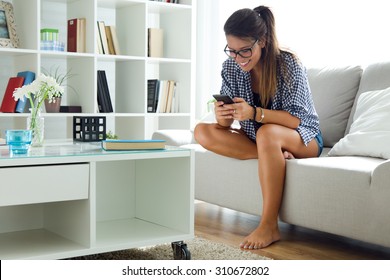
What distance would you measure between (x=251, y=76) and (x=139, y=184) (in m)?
0.79

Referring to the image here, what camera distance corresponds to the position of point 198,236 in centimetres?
293

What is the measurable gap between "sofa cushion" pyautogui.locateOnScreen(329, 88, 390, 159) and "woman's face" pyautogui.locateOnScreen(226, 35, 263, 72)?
56cm

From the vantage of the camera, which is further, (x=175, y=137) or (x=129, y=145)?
(x=175, y=137)

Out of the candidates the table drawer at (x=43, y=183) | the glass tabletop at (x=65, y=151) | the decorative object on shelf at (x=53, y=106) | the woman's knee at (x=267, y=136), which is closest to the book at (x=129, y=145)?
the glass tabletop at (x=65, y=151)

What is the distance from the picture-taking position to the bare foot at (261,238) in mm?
2696

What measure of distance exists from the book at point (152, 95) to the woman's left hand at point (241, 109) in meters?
1.66

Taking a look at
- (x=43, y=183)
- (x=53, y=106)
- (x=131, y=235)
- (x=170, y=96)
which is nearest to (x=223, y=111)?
(x=131, y=235)

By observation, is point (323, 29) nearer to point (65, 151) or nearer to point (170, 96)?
point (170, 96)

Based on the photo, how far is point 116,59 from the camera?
4.38 meters

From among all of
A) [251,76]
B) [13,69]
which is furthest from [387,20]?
[13,69]

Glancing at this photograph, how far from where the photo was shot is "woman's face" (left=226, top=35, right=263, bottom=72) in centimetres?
283

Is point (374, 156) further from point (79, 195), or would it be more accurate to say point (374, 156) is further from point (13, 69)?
point (13, 69)

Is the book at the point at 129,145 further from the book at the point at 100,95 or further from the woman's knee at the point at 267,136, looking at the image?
the book at the point at 100,95

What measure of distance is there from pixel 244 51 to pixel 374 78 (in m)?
0.77
